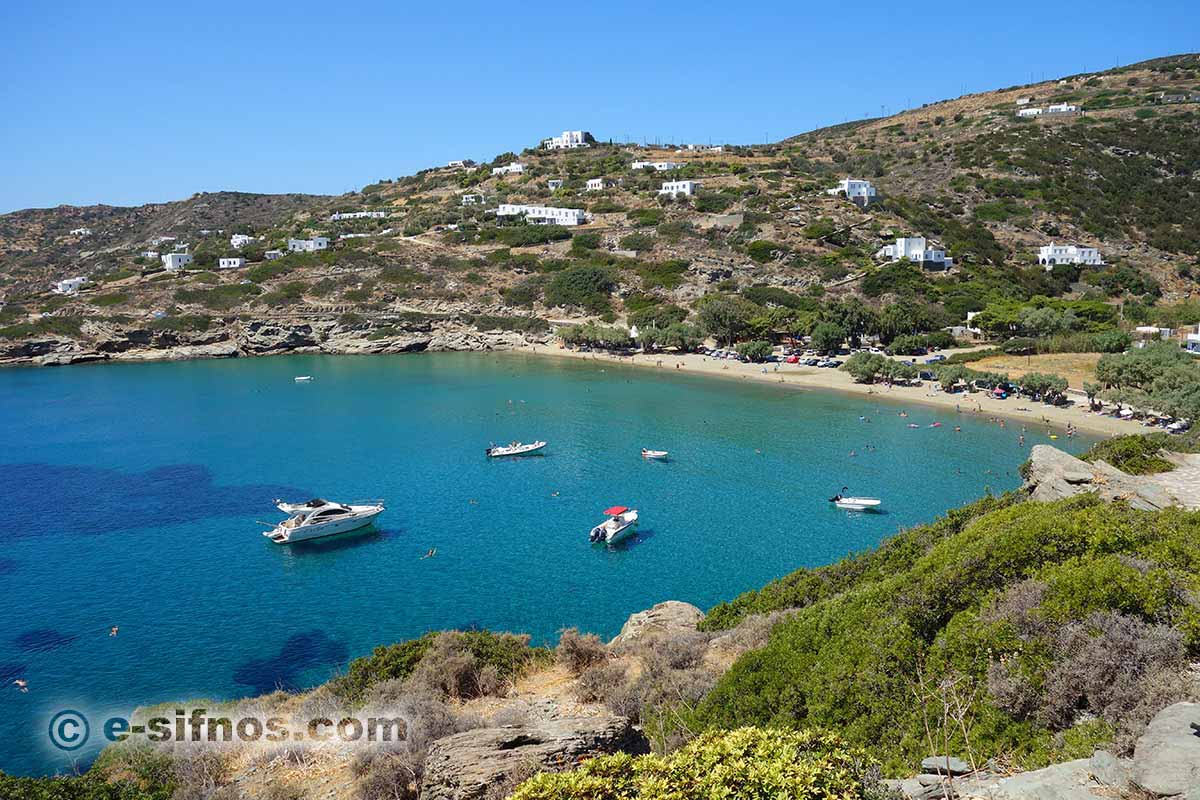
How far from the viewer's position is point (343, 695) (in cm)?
1395

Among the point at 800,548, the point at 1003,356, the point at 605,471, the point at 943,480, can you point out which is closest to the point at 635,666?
the point at 800,548

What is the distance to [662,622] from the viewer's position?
17969mm

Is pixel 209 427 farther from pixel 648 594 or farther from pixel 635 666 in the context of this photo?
pixel 635 666

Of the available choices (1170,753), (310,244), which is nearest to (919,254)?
(310,244)

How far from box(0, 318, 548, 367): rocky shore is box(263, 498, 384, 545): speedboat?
174 feet

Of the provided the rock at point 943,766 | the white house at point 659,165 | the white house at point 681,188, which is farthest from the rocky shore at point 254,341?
the rock at point 943,766

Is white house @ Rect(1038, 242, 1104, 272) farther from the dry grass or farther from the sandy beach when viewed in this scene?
the sandy beach

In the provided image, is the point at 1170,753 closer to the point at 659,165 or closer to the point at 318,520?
the point at 318,520

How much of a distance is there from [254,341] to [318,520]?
6099 centimetres

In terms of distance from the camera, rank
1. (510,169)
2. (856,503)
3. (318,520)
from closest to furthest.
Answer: (318,520), (856,503), (510,169)

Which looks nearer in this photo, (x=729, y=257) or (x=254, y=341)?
(x=254, y=341)

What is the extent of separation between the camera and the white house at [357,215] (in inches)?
5108

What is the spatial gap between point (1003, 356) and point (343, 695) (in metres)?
61.6

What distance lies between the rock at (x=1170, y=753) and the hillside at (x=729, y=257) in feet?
213
